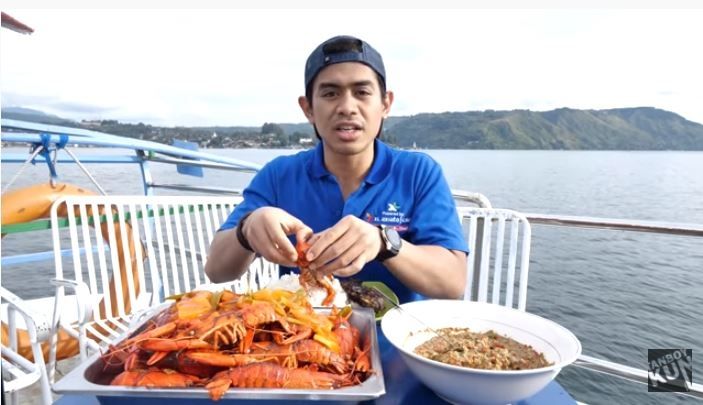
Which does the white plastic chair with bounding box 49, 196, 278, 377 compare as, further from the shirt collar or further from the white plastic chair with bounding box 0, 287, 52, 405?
the shirt collar

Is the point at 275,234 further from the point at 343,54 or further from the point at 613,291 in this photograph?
the point at 613,291

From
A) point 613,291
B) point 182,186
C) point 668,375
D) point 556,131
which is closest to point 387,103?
point 668,375

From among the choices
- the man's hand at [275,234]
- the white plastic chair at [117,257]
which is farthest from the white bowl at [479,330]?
the white plastic chair at [117,257]

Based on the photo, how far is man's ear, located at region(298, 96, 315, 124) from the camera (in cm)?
205

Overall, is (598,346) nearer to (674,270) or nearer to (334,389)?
(674,270)

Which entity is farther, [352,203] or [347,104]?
[352,203]

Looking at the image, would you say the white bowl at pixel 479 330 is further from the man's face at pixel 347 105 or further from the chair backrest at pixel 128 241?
the chair backrest at pixel 128 241

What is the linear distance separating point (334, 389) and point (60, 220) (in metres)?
3.03

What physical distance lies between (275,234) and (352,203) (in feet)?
2.27

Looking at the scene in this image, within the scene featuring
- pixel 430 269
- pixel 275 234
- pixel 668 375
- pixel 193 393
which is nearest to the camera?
pixel 193 393

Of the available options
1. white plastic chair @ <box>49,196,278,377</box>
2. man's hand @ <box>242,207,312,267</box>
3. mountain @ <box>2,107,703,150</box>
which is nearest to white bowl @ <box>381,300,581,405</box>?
man's hand @ <box>242,207,312,267</box>

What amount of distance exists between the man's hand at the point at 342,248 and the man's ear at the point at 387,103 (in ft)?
3.10

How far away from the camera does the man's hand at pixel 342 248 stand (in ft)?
4.09

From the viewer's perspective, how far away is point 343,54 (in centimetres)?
183
